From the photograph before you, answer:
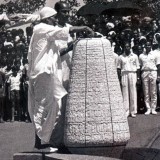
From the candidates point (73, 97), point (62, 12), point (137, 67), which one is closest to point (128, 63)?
point (137, 67)

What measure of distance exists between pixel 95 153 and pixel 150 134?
10.00 feet

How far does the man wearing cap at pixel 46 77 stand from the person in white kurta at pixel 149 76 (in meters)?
7.48

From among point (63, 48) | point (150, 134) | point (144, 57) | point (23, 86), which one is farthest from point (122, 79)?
point (63, 48)

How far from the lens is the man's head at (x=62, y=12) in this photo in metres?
6.93

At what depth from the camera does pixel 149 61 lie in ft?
46.1

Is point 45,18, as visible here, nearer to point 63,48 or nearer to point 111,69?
point 63,48

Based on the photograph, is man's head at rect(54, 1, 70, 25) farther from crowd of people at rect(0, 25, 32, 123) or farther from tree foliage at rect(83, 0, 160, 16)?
tree foliage at rect(83, 0, 160, 16)

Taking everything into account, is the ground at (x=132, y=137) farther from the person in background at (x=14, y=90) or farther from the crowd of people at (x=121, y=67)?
the person in background at (x=14, y=90)

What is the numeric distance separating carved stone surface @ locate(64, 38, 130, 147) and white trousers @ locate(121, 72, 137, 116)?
25.1 ft

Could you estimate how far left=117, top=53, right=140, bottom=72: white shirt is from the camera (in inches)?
550

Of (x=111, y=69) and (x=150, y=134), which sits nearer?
(x=111, y=69)

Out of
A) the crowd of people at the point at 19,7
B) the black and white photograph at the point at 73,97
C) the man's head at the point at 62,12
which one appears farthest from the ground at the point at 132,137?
the crowd of people at the point at 19,7

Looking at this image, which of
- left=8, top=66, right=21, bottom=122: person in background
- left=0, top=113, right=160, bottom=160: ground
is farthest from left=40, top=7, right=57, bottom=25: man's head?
left=8, top=66, right=21, bottom=122: person in background

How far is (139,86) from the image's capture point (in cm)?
1475
